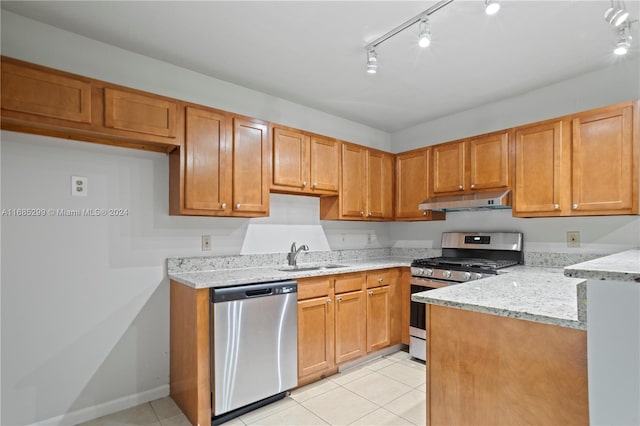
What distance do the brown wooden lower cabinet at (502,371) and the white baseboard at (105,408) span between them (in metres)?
2.06

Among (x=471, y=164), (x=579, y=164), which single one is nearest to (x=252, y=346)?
(x=471, y=164)

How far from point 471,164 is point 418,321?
64.6 inches

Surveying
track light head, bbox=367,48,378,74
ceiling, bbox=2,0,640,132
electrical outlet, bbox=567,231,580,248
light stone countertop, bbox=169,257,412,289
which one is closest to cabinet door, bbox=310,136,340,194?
ceiling, bbox=2,0,640,132

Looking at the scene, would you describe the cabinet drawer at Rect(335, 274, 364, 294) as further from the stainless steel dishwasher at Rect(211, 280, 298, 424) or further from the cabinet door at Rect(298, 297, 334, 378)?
the stainless steel dishwasher at Rect(211, 280, 298, 424)

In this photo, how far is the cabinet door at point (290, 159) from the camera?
292cm

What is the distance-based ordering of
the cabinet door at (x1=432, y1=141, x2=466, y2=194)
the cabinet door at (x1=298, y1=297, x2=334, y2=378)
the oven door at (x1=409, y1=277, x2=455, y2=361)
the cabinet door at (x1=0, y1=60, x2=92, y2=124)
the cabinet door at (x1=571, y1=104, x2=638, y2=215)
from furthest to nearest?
the cabinet door at (x1=432, y1=141, x2=466, y2=194) → the oven door at (x1=409, y1=277, x2=455, y2=361) → the cabinet door at (x1=298, y1=297, x2=334, y2=378) → the cabinet door at (x1=571, y1=104, x2=638, y2=215) → the cabinet door at (x1=0, y1=60, x2=92, y2=124)

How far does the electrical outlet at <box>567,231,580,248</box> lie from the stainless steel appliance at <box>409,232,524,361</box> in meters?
0.37

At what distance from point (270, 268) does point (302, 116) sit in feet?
5.34

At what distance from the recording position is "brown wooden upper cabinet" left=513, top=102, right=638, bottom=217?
2.38 m

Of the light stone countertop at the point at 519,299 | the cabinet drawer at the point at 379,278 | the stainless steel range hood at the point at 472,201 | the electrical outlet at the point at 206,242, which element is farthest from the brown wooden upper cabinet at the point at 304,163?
the light stone countertop at the point at 519,299

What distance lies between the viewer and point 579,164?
2578mm

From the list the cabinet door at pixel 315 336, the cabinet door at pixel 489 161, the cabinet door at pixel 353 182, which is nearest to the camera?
the cabinet door at pixel 315 336

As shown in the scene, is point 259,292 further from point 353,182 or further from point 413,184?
point 413,184

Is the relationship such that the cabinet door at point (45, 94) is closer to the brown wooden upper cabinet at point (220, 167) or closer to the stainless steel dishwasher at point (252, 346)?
the brown wooden upper cabinet at point (220, 167)
